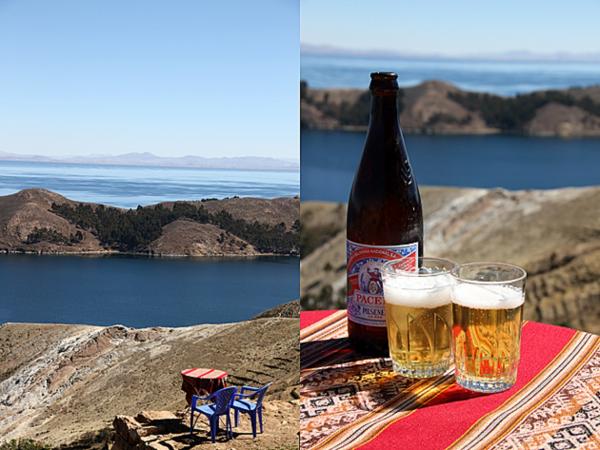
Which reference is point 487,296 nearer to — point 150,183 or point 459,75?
point 150,183

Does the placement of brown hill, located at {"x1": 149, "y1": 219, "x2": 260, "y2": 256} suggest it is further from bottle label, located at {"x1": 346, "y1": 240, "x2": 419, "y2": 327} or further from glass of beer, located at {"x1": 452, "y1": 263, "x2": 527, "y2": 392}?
glass of beer, located at {"x1": 452, "y1": 263, "x2": 527, "y2": 392}

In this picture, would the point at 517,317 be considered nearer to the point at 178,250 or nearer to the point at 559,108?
the point at 178,250

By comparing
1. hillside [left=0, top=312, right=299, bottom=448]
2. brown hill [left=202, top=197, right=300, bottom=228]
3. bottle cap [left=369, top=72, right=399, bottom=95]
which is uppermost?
bottle cap [left=369, top=72, right=399, bottom=95]

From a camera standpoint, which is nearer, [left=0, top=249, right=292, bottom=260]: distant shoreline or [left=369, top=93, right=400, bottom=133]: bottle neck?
[left=369, top=93, right=400, bottom=133]: bottle neck

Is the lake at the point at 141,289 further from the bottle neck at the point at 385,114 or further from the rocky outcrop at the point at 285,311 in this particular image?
the bottle neck at the point at 385,114

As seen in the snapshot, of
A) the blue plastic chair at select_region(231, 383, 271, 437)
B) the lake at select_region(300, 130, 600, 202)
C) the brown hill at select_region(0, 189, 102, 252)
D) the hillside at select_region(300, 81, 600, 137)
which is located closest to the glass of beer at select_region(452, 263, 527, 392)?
the blue plastic chair at select_region(231, 383, 271, 437)

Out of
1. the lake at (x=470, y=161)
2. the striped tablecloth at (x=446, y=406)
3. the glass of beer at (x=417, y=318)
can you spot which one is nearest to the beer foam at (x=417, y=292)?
the glass of beer at (x=417, y=318)

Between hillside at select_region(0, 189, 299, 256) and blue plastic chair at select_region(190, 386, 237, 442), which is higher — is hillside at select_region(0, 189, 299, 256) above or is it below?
above

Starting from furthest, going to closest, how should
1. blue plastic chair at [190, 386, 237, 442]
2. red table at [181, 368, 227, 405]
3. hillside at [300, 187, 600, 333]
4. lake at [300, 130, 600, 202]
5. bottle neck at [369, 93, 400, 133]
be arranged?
lake at [300, 130, 600, 202]
hillside at [300, 187, 600, 333]
red table at [181, 368, 227, 405]
blue plastic chair at [190, 386, 237, 442]
bottle neck at [369, 93, 400, 133]
